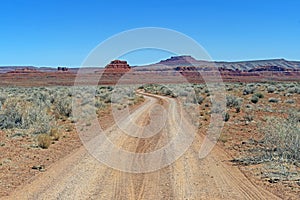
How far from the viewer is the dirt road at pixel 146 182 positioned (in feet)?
25.1

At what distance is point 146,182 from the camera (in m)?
8.52

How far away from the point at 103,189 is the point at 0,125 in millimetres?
11894

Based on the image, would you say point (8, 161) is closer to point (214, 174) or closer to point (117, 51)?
point (117, 51)

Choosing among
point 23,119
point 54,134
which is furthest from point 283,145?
point 23,119

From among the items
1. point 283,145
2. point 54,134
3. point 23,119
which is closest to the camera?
point 283,145

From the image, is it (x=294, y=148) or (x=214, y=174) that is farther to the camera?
(x=294, y=148)

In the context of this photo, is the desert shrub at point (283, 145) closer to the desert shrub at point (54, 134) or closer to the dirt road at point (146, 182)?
the dirt road at point (146, 182)

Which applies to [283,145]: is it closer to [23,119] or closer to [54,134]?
[54,134]

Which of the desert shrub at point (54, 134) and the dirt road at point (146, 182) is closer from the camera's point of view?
the dirt road at point (146, 182)

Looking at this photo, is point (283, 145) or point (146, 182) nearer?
point (146, 182)

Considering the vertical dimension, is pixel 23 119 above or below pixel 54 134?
above

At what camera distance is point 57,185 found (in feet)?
27.2

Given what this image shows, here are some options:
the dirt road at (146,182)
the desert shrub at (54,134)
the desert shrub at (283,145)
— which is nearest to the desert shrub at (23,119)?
the desert shrub at (54,134)

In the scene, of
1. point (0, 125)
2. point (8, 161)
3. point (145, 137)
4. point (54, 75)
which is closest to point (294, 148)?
point (145, 137)
